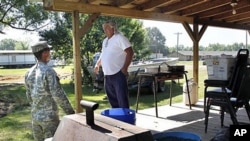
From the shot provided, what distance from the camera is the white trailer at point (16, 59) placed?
38.0 m

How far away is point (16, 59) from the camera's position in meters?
39.3

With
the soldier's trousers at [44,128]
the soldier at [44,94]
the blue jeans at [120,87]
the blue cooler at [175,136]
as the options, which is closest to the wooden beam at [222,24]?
the blue jeans at [120,87]

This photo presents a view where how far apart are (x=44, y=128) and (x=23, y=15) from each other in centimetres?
1083

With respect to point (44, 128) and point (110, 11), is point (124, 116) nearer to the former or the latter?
point (44, 128)

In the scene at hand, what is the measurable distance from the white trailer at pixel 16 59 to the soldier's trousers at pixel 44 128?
37.3 meters

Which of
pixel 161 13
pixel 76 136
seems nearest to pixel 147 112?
pixel 161 13

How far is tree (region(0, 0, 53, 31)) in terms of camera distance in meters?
11.4

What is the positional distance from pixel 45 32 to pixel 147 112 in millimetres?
8541

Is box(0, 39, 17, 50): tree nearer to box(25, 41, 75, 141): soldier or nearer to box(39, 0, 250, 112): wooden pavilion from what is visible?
box(39, 0, 250, 112): wooden pavilion

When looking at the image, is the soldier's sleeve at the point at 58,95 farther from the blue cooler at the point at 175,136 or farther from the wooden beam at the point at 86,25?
the wooden beam at the point at 86,25

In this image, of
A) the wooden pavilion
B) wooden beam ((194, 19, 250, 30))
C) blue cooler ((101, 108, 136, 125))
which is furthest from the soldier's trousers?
wooden beam ((194, 19, 250, 30))

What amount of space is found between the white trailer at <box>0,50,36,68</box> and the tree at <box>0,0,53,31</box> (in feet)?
86.5

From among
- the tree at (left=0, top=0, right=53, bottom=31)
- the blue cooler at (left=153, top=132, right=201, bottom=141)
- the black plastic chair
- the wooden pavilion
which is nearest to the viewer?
the blue cooler at (left=153, top=132, right=201, bottom=141)

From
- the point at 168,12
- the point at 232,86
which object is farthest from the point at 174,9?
the point at 232,86
